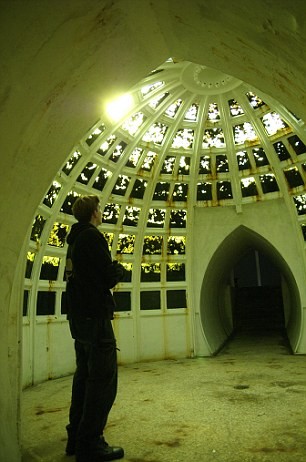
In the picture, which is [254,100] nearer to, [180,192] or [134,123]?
[134,123]

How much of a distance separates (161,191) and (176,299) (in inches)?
105

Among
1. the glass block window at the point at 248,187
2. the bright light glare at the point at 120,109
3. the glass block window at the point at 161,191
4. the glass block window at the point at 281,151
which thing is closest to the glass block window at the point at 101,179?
the bright light glare at the point at 120,109

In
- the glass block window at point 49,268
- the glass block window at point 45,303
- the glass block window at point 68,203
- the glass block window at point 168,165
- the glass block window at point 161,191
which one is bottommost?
the glass block window at point 45,303

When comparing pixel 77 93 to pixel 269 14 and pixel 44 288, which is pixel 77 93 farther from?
pixel 44 288

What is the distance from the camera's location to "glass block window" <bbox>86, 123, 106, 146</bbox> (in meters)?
7.22

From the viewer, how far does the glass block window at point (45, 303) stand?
23.0 feet

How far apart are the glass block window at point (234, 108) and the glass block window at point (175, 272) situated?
373cm

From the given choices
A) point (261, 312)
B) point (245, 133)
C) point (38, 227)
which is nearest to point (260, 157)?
point (245, 133)

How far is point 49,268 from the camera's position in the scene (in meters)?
7.30

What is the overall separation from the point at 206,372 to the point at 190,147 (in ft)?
15.9

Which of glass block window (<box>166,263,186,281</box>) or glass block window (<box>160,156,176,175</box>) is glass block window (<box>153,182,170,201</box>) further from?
glass block window (<box>166,263,186,281</box>)

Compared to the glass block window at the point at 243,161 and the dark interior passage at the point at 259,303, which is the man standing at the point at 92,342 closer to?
the glass block window at the point at 243,161

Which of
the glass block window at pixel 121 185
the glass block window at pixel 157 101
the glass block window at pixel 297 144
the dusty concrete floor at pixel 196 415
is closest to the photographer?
the dusty concrete floor at pixel 196 415

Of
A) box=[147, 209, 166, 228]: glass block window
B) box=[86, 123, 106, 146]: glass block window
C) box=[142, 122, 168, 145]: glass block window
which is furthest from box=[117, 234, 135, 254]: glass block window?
box=[86, 123, 106, 146]: glass block window
